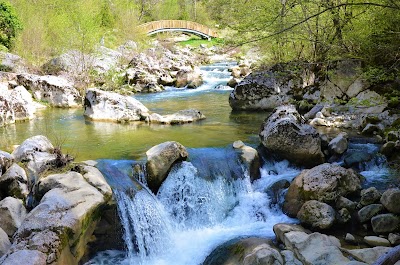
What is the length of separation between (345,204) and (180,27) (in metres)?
36.1

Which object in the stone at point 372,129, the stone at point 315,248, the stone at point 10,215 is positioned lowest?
the stone at point 315,248

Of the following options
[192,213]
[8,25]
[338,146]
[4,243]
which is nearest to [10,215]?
[4,243]

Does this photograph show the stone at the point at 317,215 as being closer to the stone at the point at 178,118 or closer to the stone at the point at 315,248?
the stone at the point at 315,248

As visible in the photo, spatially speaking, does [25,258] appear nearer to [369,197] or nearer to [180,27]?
[369,197]

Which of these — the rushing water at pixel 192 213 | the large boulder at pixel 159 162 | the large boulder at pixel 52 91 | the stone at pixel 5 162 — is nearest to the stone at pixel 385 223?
the rushing water at pixel 192 213

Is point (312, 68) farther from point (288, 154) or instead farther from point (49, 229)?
point (49, 229)

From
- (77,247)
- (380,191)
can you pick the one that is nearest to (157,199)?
(77,247)

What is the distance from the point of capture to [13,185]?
715 cm

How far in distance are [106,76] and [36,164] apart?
13.4 m

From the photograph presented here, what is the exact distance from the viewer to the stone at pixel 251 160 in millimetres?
9086

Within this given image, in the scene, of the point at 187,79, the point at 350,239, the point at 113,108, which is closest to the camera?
the point at 350,239

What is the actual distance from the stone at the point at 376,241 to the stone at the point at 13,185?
6.01 m

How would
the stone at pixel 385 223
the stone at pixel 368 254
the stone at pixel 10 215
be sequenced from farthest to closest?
the stone at pixel 385 223 → the stone at pixel 10 215 → the stone at pixel 368 254

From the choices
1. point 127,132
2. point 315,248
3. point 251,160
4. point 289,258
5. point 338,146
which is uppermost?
point 127,132
